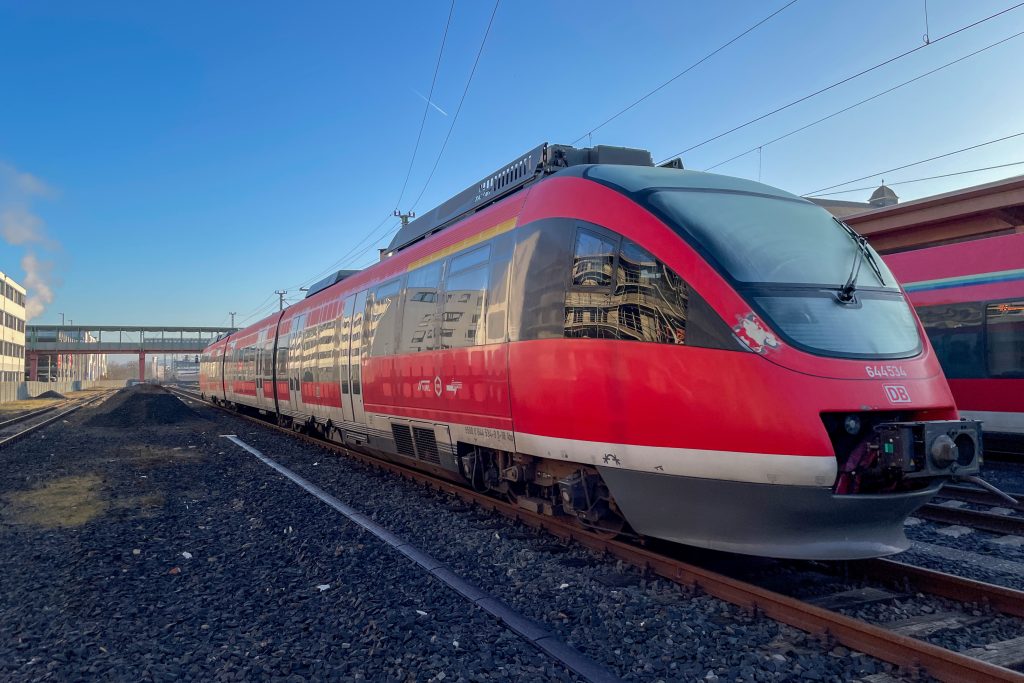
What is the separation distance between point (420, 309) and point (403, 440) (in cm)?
178

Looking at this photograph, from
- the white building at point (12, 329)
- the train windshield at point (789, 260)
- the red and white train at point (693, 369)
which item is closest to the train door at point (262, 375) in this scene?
the red and white train at point (693, 369)

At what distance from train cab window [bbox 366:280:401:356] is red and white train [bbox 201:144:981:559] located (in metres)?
2.17

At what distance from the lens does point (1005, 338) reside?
10586 millimetres

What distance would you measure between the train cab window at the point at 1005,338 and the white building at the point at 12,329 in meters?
75.4

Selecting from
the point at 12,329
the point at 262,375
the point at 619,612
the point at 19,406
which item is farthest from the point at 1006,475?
the point at 12,329

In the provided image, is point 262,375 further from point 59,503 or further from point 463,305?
point 463,305

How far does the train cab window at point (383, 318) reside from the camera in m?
9.14

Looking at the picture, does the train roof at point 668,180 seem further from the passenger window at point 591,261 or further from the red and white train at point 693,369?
the passenger window at point 591,261

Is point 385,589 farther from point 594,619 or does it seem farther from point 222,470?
point 222,470

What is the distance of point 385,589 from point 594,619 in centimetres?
160

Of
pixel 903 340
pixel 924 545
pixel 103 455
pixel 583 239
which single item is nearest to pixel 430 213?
pixel 583 239

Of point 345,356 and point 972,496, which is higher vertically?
point 345,356

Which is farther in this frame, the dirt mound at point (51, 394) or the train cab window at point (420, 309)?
the dirt mound at point (51, 394)

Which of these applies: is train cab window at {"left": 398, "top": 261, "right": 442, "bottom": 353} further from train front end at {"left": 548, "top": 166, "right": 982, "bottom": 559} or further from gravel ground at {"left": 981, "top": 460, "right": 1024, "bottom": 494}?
gravel ground at {"left": 981, "top": 460, "right": 1024, "bottom": 494}
